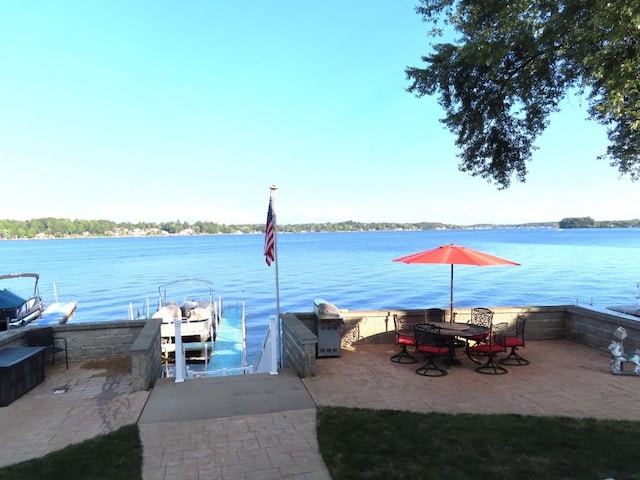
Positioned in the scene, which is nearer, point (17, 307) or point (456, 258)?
point (456, 258)

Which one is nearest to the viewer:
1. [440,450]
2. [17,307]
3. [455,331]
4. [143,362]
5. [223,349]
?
[440,450]

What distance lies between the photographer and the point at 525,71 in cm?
527

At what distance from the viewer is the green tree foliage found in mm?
4039

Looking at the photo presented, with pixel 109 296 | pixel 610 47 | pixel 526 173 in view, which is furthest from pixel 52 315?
pixel 610 47

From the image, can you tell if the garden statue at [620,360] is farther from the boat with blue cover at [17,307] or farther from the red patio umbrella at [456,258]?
the boat with blue cover at [17,307]

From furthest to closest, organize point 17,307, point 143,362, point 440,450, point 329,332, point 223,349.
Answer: point 223,349
point 17,307
point 329,332
point 143,362
point 440,450

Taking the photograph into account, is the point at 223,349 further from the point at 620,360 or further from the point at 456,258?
the point at 620,360

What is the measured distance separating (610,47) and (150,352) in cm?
710

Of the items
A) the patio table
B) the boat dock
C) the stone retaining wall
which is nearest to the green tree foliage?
the patio table

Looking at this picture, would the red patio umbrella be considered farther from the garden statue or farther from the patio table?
the garden statue

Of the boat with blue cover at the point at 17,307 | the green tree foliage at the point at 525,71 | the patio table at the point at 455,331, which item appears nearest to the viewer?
the green tree foliage at the point at 525,71

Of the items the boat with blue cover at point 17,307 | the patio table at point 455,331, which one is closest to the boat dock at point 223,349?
the boat with blue cover at point 17,307

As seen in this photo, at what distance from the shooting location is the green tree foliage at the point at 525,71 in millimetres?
4039

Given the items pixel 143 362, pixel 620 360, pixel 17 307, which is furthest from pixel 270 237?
pixel 17 307
